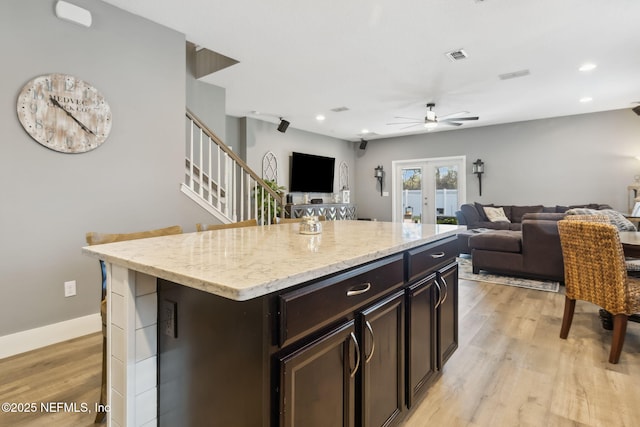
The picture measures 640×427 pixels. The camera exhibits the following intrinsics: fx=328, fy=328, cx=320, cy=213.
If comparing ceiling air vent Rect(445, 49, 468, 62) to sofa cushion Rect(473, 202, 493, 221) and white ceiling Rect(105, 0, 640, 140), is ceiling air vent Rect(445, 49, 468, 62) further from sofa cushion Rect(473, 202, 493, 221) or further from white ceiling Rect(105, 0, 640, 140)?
sofa cushion Rect(473, 202, 493, 221)

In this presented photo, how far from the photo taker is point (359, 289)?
4.02 ft

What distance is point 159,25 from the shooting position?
9.90ft

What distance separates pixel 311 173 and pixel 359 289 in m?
6.62

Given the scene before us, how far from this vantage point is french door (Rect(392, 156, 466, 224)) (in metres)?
8.08

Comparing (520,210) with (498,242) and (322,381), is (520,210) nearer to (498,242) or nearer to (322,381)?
(498,242)

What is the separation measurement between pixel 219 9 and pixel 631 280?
3.81 m

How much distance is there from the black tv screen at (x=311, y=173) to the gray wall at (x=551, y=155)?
2.28 meters

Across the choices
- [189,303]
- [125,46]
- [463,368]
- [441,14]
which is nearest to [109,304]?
[189,303]

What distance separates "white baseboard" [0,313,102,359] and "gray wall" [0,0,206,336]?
2.2 inches

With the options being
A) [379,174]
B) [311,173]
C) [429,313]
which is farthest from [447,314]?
[379,174]

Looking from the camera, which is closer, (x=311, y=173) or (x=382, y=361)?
(x=382, y=361)

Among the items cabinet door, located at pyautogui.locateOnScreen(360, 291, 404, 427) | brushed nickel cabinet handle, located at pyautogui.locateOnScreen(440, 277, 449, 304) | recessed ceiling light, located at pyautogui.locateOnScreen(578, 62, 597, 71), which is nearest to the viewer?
cabinet door, located at pyautogui.locateOnScreen(360, 291, 404, 427)

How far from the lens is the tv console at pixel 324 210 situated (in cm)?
658

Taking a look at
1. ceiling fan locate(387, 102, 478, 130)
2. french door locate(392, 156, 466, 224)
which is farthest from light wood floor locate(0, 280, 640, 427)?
french door locate(392, 156, 466, 224)
